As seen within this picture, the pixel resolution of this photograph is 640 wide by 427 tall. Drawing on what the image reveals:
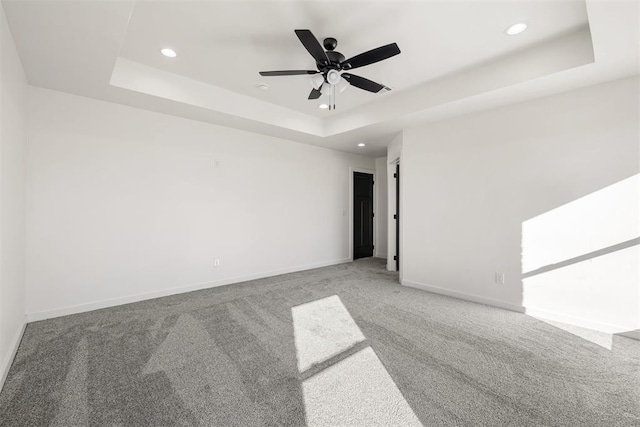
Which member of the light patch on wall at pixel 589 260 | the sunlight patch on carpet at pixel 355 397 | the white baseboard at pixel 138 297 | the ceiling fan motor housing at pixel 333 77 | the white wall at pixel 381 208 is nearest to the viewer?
the sunlight patch on carpet at pixel 355 397

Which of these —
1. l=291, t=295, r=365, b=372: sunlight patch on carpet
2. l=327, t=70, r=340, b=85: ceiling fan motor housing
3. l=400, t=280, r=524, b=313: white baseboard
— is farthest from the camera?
l=400, t=280, r=524, b=313: white baseboard

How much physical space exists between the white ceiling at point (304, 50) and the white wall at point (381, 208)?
294cm

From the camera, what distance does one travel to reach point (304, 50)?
2.81 meters

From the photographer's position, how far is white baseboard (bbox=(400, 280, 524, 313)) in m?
3.40

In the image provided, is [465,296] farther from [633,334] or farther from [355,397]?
[355,397]

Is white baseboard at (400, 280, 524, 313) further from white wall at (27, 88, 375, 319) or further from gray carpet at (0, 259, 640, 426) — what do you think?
white wall at (27, 88, 375, 319)

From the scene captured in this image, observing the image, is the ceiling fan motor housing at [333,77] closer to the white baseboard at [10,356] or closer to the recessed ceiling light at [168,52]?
the recessed ceiling light at [168,52]

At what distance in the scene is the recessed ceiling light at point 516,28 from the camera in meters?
2.39

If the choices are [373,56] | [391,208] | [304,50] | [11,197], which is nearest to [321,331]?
[373,56]

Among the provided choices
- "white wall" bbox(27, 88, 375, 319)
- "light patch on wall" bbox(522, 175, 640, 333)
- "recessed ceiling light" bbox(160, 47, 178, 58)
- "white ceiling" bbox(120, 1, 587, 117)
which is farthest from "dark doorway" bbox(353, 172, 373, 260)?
"recessed ceiling light" bbox(160, 47, 178, 58)

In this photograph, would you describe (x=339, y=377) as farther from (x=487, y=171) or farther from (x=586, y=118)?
(x=586, y=118)

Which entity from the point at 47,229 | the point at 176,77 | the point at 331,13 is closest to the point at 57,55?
the point at 176,77

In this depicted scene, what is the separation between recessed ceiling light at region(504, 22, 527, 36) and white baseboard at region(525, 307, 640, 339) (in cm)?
289

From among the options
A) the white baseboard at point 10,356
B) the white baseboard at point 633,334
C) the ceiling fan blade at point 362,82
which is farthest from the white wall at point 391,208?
the white baseboard at point 10,356
